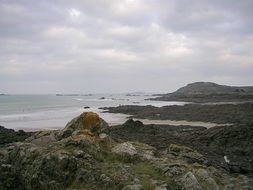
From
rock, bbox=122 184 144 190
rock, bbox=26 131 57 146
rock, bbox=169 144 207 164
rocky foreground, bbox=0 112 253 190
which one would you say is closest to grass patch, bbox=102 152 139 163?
rocky foreground, bbox=0 112 253 190

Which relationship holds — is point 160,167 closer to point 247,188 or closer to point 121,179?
point 121,179

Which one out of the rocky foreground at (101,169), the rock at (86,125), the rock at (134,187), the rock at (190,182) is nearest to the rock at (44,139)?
the rocky foreground at (101,169)

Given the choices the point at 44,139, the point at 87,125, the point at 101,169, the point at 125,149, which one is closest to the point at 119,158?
the point at 125,149

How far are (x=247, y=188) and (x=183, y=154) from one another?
130 inches

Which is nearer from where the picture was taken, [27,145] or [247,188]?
[247,188]

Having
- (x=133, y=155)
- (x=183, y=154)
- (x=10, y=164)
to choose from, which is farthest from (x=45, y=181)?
(x=183, y=154)

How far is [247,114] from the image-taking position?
143ft

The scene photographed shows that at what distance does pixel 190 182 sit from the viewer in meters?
9.49

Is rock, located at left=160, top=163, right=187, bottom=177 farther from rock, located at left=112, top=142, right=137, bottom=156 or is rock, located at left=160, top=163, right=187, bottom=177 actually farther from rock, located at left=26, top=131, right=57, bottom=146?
rock, located at left=26, top=131, right=57, bottom=146

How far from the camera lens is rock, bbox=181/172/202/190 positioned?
936 cm

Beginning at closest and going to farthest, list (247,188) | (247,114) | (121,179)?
(121,179) < (247,188) < (247,114)

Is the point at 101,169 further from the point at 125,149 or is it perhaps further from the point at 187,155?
the point at 187,155

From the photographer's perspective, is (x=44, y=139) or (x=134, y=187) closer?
(x=134, y=187)

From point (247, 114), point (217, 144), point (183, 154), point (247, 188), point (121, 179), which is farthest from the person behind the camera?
point (247, 114)
